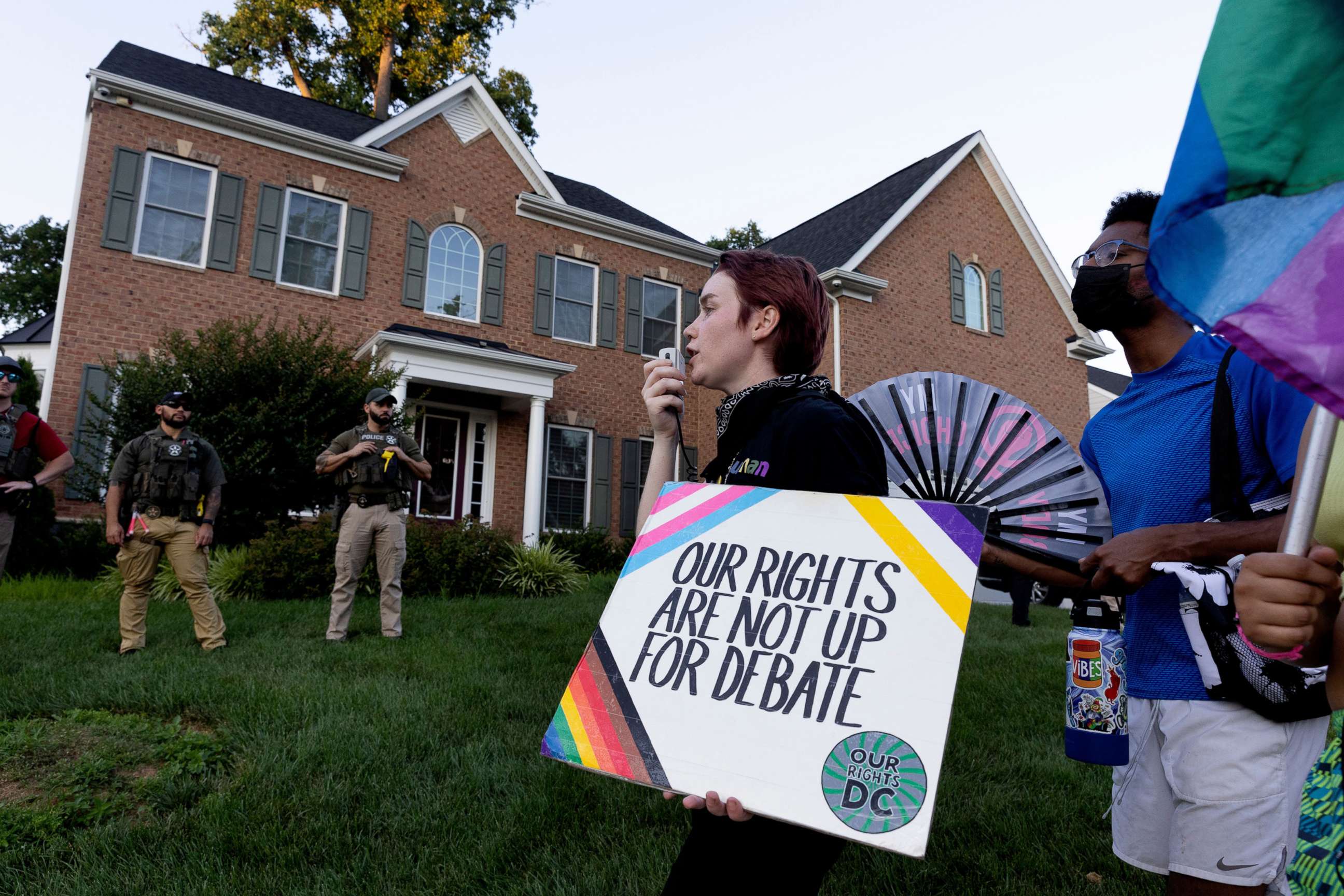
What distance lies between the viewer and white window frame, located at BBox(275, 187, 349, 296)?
13859 millimetres

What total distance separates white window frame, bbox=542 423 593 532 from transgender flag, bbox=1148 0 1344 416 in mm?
14897

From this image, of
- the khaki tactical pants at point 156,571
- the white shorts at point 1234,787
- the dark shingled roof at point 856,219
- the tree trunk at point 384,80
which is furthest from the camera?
the tree trunk at point 384,80

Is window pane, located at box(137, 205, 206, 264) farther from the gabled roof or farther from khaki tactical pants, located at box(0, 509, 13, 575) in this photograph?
the gabled roof

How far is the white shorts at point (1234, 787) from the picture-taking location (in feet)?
5.32

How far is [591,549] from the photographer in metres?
14.6

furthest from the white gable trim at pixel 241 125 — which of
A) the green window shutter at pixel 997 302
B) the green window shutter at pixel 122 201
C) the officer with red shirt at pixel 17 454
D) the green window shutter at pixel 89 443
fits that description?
the green window shutter at pixel 997 302

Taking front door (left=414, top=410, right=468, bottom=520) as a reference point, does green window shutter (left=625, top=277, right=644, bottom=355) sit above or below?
above

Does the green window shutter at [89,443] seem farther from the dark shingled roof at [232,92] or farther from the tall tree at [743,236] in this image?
the tall tree at [743,236]

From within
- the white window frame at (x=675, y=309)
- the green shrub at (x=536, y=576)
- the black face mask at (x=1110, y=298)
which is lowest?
the green shrub at (x=536, y=576)

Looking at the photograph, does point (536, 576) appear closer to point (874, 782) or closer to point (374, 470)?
point (374, 470)

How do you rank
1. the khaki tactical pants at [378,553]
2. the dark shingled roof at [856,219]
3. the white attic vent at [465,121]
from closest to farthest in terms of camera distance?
the khaki tactical pants at [378,553] < the white attic vent at [465,121] < the dark shingled roof at [856,219]

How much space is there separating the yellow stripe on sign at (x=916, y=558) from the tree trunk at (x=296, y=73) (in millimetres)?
27487

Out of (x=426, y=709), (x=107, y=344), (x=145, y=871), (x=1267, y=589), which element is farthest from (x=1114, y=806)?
(x=107, y=344)

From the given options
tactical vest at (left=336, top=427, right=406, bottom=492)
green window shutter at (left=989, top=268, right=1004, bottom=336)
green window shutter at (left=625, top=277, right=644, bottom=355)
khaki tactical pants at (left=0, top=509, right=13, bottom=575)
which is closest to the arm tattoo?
tactical vest at (left=336, top=427, right=406, bottom=492)
